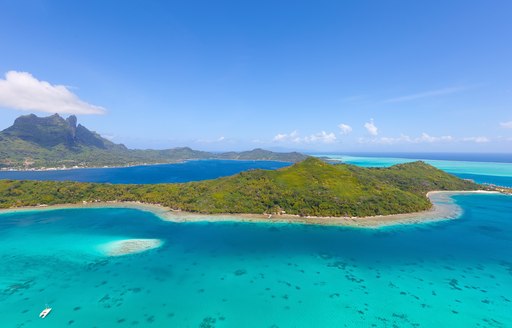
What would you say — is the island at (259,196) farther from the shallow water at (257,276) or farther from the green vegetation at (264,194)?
the shallow water at (257,276)

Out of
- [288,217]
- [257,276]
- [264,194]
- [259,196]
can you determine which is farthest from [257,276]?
[264,194]

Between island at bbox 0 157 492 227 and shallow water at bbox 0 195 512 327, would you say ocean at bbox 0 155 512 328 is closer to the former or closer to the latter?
shallow water at bbox 0 195 512 327

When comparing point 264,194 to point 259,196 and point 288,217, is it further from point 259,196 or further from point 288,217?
point 288,217

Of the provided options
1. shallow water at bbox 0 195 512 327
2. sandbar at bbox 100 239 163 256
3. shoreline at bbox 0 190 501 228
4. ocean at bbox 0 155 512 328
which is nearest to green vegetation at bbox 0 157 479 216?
shoreline at bbox 0 190 501 228

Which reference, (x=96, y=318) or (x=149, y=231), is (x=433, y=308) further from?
(x=149, y=231)

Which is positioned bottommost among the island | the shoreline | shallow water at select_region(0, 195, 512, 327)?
shallow water at select_region(0, 195, 512, 327)

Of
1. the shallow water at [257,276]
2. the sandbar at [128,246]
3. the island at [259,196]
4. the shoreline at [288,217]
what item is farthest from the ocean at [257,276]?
the island at [259,196]
